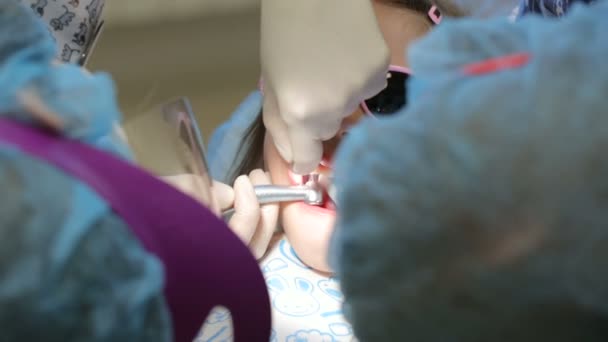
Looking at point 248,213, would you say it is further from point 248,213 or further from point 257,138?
point 257,138

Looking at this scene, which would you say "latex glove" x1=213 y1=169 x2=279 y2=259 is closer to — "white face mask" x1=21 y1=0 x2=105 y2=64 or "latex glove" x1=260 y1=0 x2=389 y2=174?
"latex glove" x1=260 y1=0 x2=389 y2=174

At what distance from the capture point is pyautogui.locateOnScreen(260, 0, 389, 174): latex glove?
21.8 inches

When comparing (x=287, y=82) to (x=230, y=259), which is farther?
(x=287, y=82)

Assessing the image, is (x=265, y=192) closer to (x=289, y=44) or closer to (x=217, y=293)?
(x=289, y=44)

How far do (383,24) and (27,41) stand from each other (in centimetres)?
49

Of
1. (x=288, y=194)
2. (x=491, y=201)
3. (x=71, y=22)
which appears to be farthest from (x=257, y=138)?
(x=491, y=201)

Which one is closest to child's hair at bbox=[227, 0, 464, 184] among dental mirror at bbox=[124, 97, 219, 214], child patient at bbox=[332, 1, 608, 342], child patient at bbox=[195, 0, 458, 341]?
child patient at bbox=[195, 0, 458, 341]

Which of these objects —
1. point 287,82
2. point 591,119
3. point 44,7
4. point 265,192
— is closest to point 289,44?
point 287,82

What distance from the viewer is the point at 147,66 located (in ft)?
2.82

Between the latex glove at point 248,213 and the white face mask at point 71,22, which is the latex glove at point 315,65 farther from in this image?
the white face mask at point 71,22

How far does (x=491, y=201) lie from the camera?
0.25 meters

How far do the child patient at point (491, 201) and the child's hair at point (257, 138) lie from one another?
1.27 ft

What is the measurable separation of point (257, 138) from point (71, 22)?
0.24 metres

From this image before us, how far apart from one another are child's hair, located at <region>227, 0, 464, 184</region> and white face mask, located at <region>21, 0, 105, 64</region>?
213 mm
